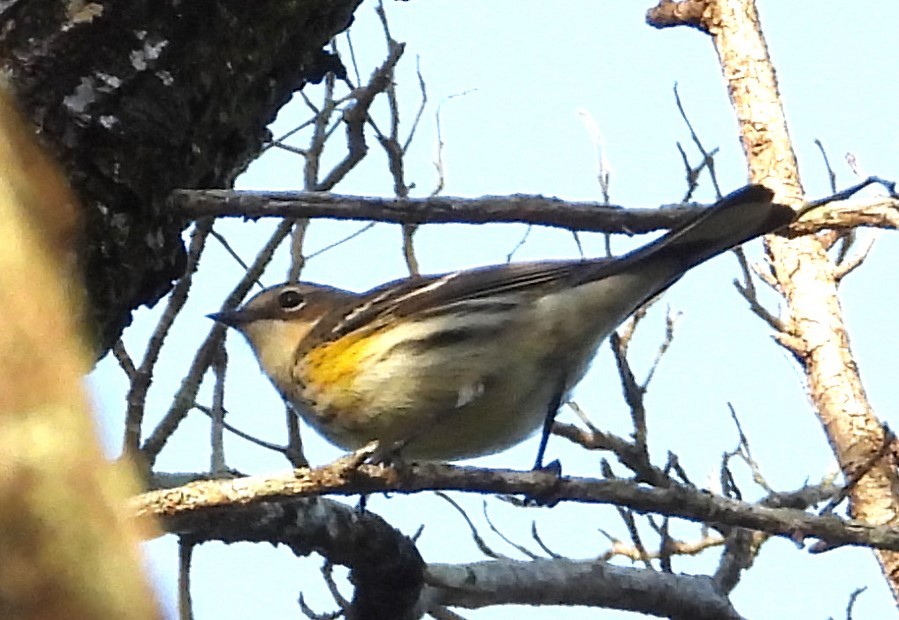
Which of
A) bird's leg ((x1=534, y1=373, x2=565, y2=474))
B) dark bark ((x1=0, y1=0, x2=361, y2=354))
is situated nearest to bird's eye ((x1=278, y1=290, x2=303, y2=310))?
bird's leg ((x1=534, y1=373, x2=565, y2=474))

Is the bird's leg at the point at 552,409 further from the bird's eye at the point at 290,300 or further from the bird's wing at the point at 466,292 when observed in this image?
the bird's eye at the point at 290,300

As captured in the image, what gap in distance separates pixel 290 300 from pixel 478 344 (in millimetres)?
1071

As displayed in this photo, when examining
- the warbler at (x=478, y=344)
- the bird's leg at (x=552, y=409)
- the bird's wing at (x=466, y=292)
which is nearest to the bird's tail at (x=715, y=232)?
the warbler at (x=478, y=344)

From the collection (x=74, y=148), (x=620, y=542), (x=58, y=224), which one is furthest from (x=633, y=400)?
(x=58, y=224)

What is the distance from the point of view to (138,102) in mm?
2248

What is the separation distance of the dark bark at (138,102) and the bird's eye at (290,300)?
5.53 feet

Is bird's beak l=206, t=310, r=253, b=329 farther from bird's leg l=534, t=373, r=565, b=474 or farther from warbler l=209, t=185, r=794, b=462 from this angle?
bird's leg l=534, t=373, r=565, b=474

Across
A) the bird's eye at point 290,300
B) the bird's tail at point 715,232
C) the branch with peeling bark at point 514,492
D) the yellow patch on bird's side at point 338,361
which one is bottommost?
the branch with peeling bark at point 514,492

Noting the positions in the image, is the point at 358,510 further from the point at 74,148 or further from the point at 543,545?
the point at 543,545

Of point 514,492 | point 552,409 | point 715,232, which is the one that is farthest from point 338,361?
point 514,492

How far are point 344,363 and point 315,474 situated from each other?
154 centimetres

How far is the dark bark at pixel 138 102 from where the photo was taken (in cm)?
216

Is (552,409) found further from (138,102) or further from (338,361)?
(138,102)

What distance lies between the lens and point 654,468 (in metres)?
2.62
